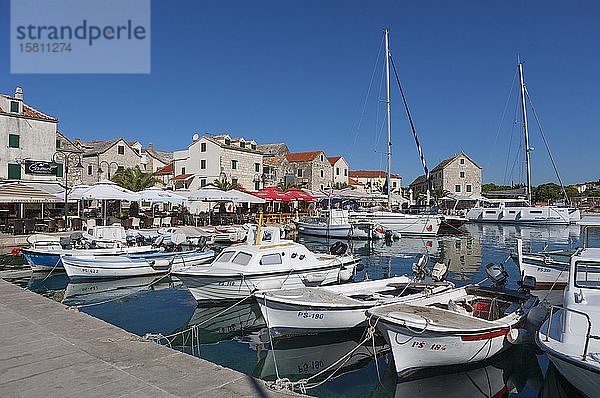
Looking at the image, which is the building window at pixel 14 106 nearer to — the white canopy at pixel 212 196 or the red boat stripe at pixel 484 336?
the white canopy at pixel 212 196

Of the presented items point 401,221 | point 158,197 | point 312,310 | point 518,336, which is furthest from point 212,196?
point 518,336

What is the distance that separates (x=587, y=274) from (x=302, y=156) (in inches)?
2513

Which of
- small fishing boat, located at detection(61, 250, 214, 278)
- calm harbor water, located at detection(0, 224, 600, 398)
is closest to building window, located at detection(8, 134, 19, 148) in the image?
calm harbor water, located at detection(0, 224, 600, 398)

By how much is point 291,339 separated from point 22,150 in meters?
35.3

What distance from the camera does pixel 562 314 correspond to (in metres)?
8.43

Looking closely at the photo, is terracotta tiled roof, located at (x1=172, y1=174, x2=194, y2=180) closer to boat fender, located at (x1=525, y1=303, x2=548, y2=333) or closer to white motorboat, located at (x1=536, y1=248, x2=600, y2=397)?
boat fender, located at (x1=525, y1=303, x2=548, y2=333)

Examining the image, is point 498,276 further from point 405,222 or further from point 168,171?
point 168,171

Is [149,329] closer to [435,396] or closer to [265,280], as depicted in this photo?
[265,280]

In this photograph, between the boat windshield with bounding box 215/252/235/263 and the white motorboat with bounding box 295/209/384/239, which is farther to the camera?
the white motorboat with bounding box 295/209/384/239

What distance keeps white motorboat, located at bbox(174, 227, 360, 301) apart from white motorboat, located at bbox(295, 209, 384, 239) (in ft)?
73.2

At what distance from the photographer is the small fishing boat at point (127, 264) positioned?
1881 centimetres

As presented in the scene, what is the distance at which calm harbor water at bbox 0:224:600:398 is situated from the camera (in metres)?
9.09

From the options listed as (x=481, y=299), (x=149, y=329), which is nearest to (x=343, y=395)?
(x=481, y=299)

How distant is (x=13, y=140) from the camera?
123 feet
